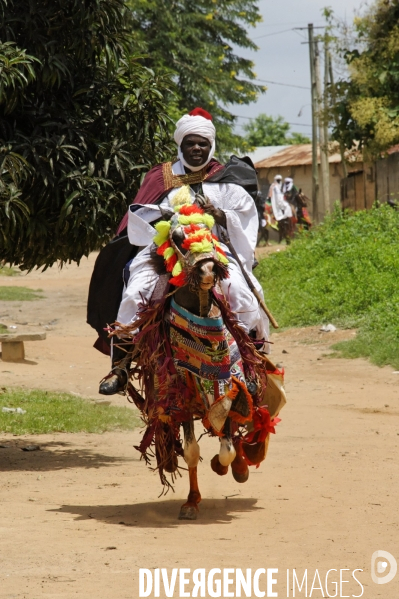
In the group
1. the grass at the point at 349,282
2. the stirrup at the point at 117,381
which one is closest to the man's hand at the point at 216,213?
the stirrup at the point at 117,381

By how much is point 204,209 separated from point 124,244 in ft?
2.85

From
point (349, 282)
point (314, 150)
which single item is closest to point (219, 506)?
point (349, 282)

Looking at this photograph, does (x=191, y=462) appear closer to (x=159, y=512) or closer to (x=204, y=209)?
(x=159, y=512)

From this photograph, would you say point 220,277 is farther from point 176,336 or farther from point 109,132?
point 109,132

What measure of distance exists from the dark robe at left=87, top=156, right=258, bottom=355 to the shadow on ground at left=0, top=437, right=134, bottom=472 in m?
1.47

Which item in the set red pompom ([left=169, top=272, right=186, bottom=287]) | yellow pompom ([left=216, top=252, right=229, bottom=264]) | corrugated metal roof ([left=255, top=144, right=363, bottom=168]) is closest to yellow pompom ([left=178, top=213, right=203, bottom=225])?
yellow pompom ([left=216, top=252, right=229, bottom=264])

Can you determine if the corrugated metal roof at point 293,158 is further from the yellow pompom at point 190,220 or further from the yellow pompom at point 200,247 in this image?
the yellow pompom at point 200,247

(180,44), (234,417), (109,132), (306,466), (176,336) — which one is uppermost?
(180,44)

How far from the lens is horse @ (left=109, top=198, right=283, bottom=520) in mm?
6051

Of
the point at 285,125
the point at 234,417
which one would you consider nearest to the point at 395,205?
the point at 234,417

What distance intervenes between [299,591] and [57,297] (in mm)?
18487

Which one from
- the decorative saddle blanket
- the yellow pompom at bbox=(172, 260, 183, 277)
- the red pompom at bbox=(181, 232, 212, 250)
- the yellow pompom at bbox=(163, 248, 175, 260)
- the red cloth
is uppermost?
the red cloth

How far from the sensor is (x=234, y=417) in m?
6.44

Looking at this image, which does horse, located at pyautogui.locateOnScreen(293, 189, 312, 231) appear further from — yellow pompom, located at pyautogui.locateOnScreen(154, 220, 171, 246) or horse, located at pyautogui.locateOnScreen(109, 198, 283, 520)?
yellow pompom, located at pyautogui.locateOnScreen(154, 220, 171, 246)
